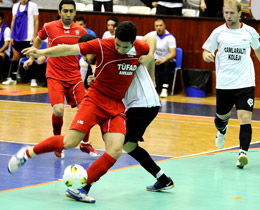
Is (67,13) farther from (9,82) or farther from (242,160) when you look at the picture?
(9,82)

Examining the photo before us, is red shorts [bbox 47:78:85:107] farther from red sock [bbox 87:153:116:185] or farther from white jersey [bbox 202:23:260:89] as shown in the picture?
red sock [bbox 87:153:116:185]

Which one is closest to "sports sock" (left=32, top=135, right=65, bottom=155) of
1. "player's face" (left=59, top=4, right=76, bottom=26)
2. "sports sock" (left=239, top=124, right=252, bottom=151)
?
"sports sock" (left=239, top=124, right=252, bottom=151)

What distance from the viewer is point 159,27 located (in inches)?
628

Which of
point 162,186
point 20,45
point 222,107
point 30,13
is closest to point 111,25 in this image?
point 30,13

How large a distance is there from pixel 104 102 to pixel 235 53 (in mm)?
2598

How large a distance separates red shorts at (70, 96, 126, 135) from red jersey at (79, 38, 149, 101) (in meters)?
0.18

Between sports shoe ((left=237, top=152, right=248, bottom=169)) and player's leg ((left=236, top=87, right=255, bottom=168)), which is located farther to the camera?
player's leg ((left=236, top=87, right=255, bottom=168))

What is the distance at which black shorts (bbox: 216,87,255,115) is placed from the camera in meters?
7.91

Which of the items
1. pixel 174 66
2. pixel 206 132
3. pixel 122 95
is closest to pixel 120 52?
pixel 122 95

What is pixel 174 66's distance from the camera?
16.5m

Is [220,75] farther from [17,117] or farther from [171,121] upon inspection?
[17,117]

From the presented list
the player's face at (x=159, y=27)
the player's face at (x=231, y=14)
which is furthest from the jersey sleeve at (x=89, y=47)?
the player's face at (x=159, y=27)

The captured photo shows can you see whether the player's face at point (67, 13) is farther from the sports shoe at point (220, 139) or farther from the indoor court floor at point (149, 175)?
the sports shoe at point (220, 139)

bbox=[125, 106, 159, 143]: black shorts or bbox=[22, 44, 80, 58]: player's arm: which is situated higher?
bbox=[22, 44, 80, 58]: player's arm
